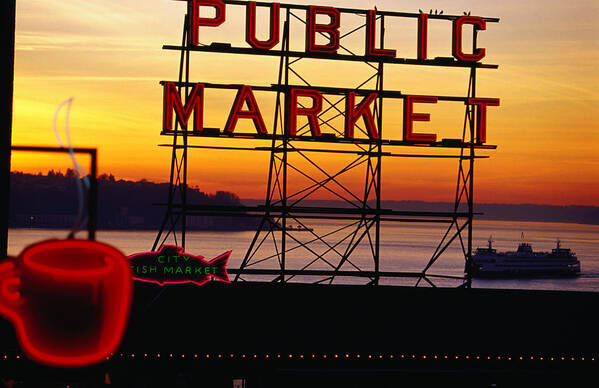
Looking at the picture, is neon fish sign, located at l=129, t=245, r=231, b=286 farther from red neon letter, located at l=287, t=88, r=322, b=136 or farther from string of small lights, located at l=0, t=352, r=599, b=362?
red neon letter, located at l=287, t=88, r=322, b=136

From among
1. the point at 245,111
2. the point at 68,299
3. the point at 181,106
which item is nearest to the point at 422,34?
the point at 245,111

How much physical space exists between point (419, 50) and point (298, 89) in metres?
4.92

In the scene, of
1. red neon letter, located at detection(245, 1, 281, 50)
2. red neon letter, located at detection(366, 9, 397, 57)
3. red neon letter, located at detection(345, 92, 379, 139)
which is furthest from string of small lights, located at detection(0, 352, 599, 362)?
red neon letter, located at detection(366, 9, 397, 57)

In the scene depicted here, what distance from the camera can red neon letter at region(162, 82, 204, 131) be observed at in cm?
2981

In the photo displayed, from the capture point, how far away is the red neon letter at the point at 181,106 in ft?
97.8

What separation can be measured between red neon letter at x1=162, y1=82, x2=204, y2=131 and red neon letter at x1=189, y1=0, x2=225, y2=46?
180cm

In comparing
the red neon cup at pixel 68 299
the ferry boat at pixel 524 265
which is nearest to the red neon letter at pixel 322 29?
the red neon cup at pixel 68 299

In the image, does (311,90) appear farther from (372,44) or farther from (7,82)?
(7,82)

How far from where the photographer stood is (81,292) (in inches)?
650

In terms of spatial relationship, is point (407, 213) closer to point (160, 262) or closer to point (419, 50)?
point (419, 50)

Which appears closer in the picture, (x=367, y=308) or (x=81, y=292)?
(x=81, y=292)

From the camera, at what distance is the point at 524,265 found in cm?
14750

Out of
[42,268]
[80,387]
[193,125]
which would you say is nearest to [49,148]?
[42,268]

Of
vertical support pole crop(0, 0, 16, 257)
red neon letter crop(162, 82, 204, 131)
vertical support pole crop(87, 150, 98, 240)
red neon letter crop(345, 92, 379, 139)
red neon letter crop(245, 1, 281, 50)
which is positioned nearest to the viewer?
vertical support pole crop(87, 150, 98, 240)
